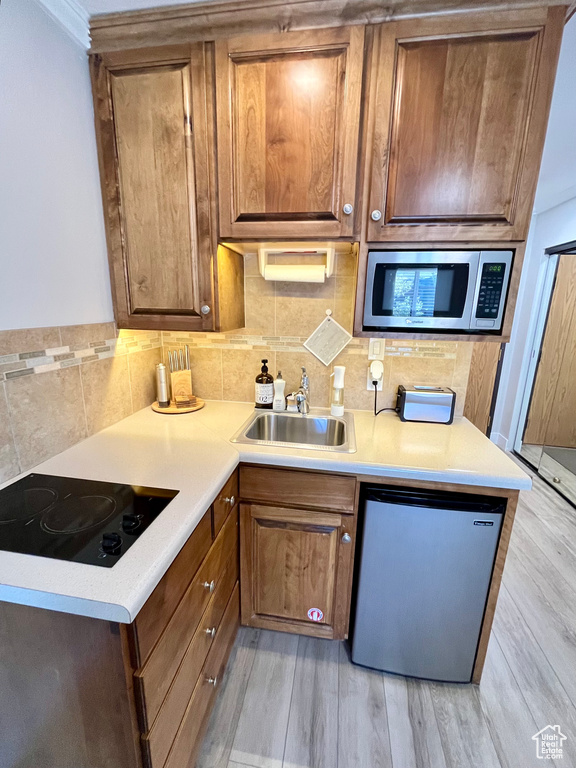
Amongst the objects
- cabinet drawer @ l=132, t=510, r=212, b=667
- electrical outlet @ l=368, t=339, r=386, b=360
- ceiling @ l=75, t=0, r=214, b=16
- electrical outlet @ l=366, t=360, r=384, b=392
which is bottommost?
cabinet drawer @ l=132, t=510, r=212, b=667

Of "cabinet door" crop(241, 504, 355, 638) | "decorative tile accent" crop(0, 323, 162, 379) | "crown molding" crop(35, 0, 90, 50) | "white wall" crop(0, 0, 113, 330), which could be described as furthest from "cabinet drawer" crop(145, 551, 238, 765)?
"crown molding" crop(35, 0, 90, 50)

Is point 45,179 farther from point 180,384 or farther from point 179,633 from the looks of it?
point 179,633

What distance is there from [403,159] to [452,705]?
6.74ft

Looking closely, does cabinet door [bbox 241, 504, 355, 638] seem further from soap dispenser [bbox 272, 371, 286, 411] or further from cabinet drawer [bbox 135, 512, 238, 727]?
soap dispenser [bbox 272, 371, 286, 411]

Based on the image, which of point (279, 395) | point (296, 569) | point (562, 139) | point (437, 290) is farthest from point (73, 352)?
point (562, 139)

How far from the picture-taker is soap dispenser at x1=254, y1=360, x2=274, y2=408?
1.70 metres

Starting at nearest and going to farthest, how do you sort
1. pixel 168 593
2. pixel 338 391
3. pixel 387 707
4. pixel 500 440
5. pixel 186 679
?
pixel 168 593 < pixel 186 679 < pixel 387 707 < pixel 338 391 < pixel 500 440

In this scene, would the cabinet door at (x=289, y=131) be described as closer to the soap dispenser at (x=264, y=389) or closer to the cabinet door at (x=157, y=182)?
the cabinet door at (x=157, y=182)

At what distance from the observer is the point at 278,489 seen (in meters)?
1.30

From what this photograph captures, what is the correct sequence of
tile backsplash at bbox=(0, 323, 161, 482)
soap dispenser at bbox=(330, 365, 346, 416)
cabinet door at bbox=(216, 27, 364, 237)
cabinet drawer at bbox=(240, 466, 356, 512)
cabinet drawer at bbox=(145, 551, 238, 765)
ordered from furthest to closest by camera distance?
soap dispenser at bbox=(330, 365, 346, 416) → cabinet drawer at bbox=(240, 466, 356, 512) → cabinet door at bbox=(216, 27, 364, 237) → tile backsplash at bbox=(0, 323, 161, 482) → cabinet drawer at bbox=(145, 551, 238, 765)

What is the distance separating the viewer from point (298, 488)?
1287mm

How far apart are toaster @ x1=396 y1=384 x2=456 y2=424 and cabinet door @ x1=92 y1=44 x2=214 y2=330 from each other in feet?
3.19

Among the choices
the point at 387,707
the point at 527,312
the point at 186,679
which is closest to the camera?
the point at 186,679

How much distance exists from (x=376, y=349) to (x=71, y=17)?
5.50 feet
